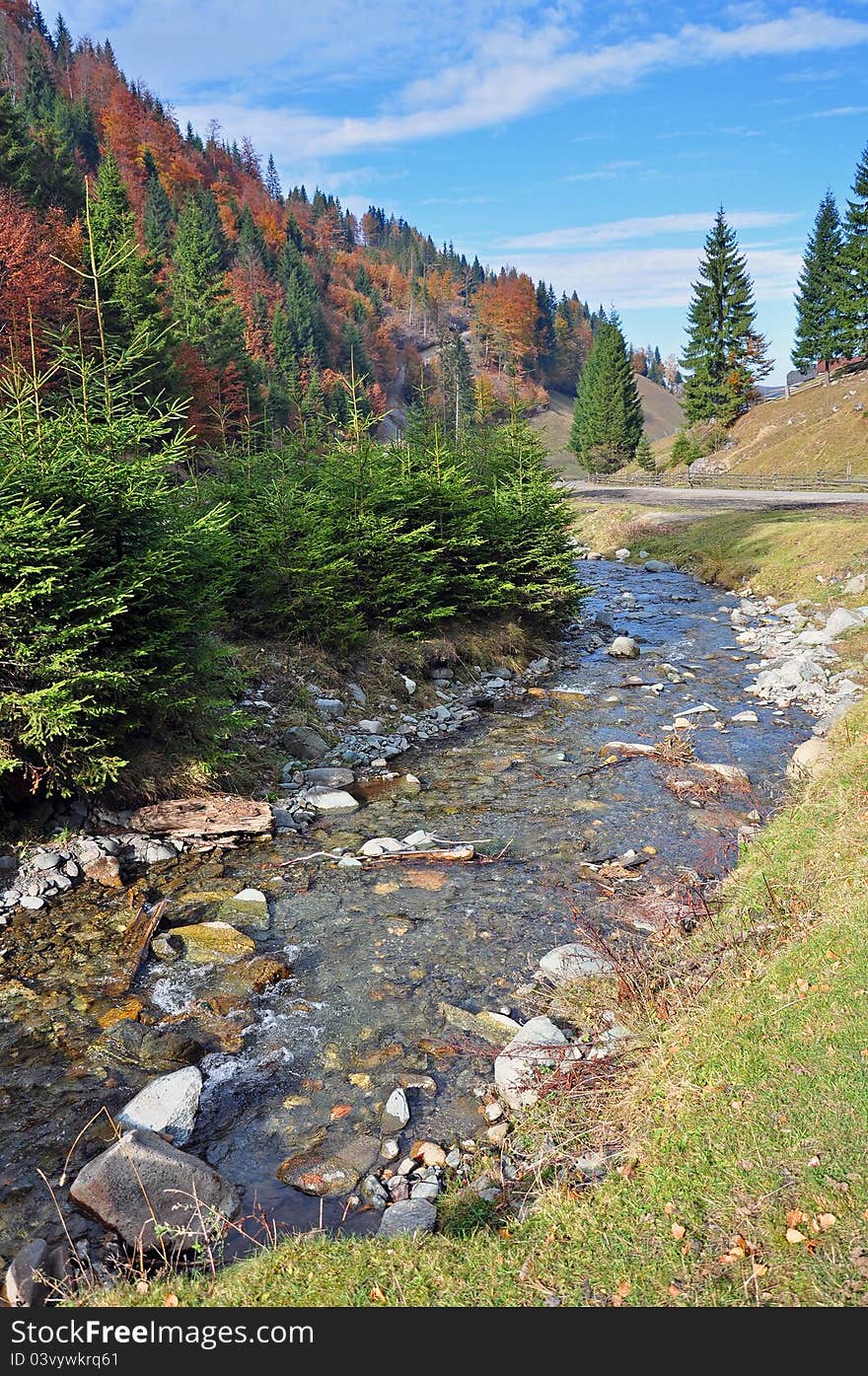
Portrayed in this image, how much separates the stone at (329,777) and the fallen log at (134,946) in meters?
4.03

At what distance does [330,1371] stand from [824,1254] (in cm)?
227

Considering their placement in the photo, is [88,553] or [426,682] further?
[426,682]

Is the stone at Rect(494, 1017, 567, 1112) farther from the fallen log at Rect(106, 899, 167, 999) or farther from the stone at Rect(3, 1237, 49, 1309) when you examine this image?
the fallen log at Rect(106, 899, 167, 999)

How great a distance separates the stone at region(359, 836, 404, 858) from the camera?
10266 mm

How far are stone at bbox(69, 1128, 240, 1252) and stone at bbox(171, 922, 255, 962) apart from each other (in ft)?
9.34

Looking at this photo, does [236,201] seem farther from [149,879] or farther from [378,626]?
[149,879]

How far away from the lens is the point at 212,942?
325 inches

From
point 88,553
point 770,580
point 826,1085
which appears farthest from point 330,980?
point 770,580

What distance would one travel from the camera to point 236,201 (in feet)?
422

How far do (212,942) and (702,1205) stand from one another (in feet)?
18.1

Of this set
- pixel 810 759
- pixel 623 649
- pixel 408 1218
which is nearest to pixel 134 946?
pixel 408 1218

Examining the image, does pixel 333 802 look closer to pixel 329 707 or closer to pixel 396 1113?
pixel 329 707

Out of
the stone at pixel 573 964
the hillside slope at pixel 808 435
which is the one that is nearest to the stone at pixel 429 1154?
the stone at pixel 573 964

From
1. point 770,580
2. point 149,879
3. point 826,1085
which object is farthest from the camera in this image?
point 770,580
